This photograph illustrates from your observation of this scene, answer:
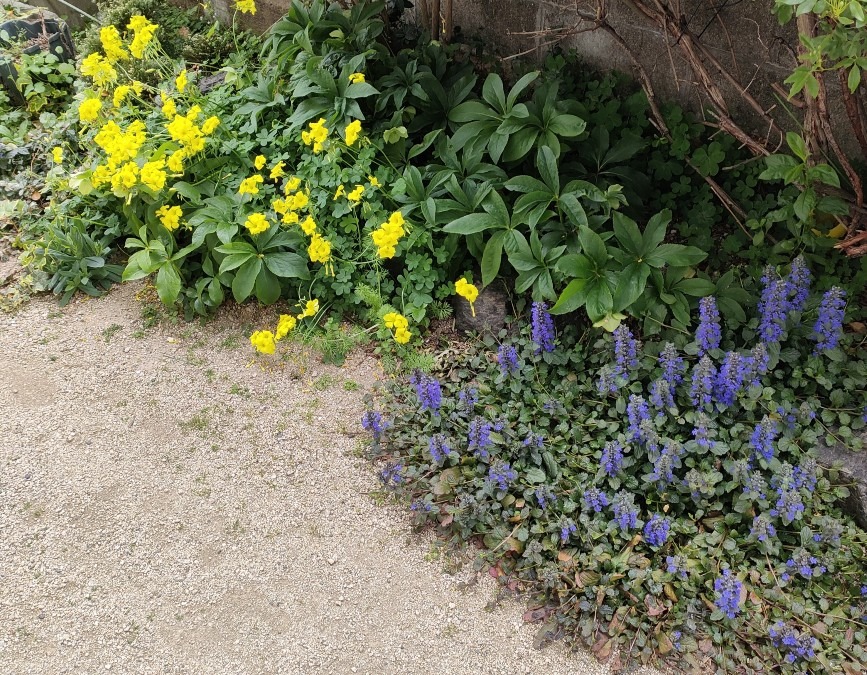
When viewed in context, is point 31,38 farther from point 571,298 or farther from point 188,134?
point 571,298

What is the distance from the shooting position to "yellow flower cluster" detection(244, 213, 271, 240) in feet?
10.4

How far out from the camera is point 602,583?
2.30m

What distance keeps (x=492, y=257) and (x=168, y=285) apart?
1.62m

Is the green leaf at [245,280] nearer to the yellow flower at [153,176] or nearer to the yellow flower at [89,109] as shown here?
the yellow flower at [153,176]

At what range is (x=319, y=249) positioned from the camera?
10.3ft

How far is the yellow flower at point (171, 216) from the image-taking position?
338 centimetres

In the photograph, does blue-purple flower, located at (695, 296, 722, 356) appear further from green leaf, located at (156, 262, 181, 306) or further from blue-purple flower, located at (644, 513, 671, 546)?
green leaf, located at (156, 262, 181, 306)

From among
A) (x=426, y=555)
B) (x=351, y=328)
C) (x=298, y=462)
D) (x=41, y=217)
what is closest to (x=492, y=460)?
(x=426, y=555)

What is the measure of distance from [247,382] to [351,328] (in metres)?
0.56

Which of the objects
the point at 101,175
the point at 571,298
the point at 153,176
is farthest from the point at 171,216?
the point at 571,298

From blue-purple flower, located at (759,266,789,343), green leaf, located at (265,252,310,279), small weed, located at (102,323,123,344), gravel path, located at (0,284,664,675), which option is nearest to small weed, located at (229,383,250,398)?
gravel path, located at (0,284,664,675)

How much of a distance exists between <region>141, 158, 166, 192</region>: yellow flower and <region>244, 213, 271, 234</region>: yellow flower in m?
0.50

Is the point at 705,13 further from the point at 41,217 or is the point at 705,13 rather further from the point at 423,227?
the point at 41,217

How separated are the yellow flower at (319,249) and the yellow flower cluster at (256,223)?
0.82 feet
